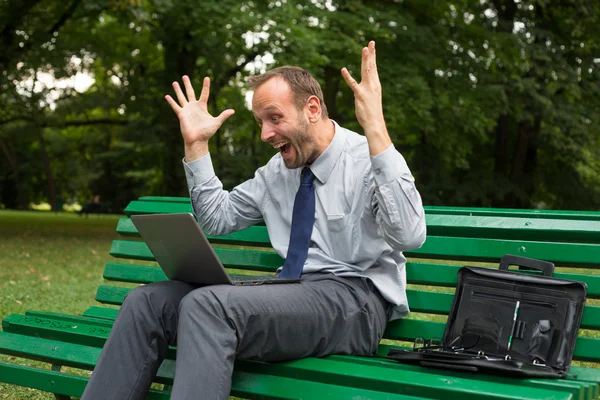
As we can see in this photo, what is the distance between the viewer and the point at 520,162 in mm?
23109

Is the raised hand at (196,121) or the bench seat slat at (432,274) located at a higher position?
the raised hand at (196,121)

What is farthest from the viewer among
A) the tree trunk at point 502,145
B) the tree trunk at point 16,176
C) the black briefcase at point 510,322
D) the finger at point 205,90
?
the tree trunk at point 16,176

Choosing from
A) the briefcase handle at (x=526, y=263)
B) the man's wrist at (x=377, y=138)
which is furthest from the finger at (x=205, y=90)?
the briefcase handle at (x=526, y=263)

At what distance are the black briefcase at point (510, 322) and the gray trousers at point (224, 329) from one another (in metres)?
0.24

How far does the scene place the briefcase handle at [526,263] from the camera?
334 cm

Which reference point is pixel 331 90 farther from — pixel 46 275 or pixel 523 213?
pixel 523 213

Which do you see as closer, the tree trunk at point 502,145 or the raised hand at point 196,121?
the raised hand at point 196,121

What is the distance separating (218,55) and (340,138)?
14.8m

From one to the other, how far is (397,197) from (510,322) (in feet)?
2.17

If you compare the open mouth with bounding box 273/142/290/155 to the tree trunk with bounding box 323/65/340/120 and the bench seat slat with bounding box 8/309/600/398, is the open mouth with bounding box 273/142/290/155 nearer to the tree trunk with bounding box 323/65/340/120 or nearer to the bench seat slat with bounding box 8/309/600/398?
the bench seat slat with bounding box 8/309/600/398

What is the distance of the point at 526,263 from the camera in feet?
11.2

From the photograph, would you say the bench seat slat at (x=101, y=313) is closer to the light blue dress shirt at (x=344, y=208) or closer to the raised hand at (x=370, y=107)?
the light blue dress shirt at (x=344, y=208)

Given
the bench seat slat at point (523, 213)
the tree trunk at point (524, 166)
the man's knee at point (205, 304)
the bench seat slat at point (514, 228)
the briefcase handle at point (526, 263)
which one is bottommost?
the man's knee at point (205, 304)

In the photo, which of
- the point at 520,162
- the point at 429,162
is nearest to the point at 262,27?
the point at 429,162
